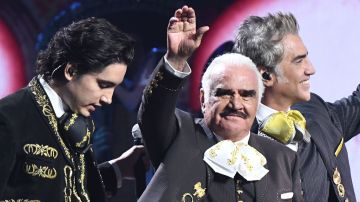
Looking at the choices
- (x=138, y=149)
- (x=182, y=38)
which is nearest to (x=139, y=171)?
(x=138, y=149)

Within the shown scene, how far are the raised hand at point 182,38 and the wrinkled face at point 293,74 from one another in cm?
73

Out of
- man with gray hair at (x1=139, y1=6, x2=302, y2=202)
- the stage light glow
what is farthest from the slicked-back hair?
the stage light glow

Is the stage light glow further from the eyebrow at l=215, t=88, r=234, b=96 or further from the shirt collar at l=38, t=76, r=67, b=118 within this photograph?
the eyebrow at l=215, t=88, r=234, b=96

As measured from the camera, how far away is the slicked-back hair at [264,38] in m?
3.03

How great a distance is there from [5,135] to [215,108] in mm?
631

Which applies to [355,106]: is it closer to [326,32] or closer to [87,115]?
[326,32]

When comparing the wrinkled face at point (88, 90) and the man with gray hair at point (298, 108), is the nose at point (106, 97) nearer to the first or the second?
the wrinkled face at point (88, 90)

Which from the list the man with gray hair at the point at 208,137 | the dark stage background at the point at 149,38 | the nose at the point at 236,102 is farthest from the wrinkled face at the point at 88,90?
the dark stage background at the point at 149,38

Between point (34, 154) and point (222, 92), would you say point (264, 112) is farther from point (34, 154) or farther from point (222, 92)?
point (34, 154)

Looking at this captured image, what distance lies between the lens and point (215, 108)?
2.48 metres

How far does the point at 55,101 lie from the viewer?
2385 millimetres

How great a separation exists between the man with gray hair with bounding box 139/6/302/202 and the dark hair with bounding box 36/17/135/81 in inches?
5.8

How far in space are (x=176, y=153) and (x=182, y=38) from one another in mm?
335

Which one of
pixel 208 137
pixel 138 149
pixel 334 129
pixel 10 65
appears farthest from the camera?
pixel 10 65
